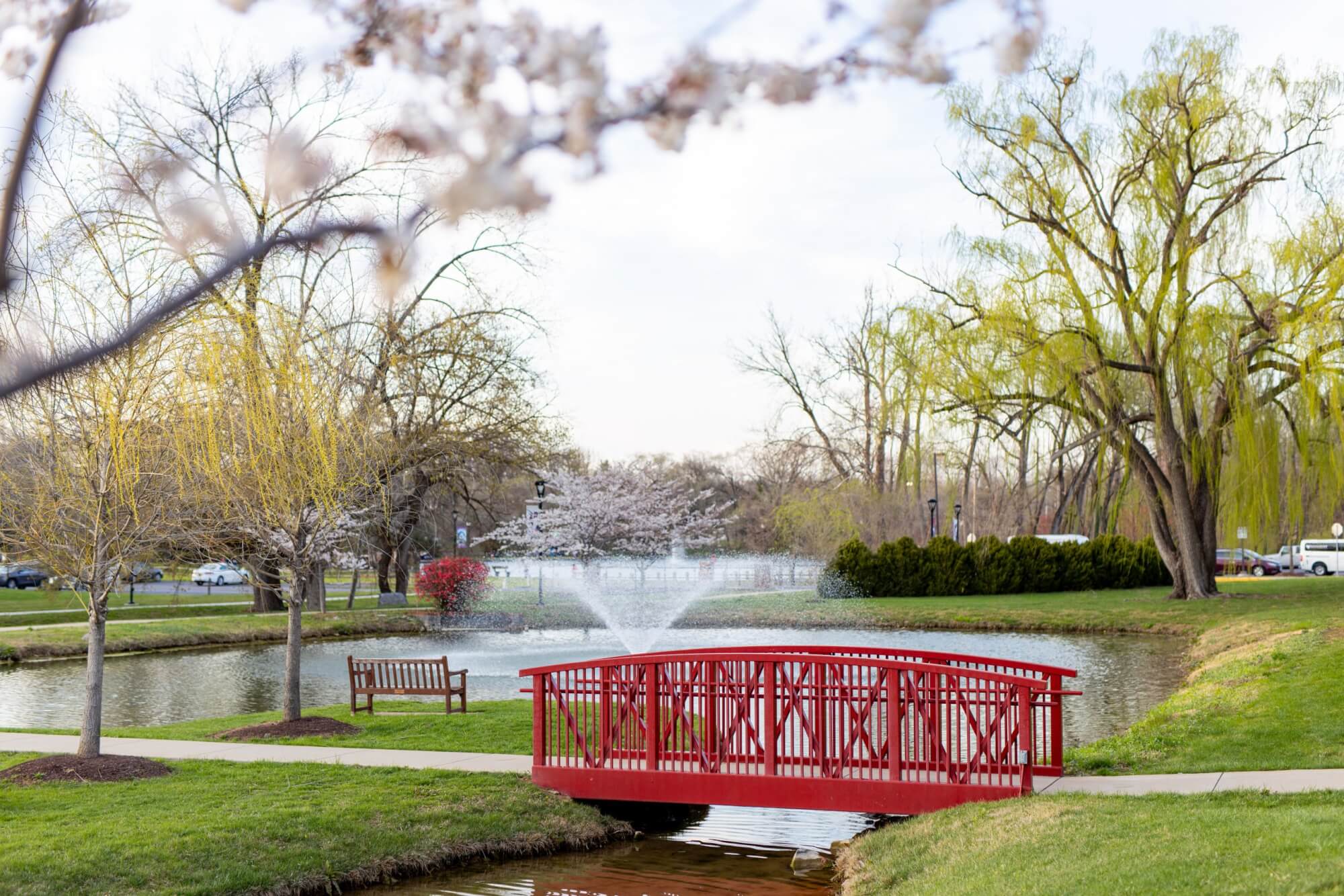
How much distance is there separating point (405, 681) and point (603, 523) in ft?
117

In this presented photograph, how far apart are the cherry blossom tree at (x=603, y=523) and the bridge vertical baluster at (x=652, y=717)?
1477 inches

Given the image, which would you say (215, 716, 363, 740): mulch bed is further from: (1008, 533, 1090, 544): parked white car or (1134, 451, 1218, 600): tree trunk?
(1008, 533, 1090, 544): parked white car

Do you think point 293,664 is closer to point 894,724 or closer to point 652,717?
point 652,717

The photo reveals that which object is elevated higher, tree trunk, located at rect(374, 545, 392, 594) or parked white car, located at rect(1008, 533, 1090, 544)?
parked white car, located at rect(1008, 533, 1090, 544)

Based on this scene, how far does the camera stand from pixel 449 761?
12891 millimetres

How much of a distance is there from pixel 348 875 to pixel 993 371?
78.9ft

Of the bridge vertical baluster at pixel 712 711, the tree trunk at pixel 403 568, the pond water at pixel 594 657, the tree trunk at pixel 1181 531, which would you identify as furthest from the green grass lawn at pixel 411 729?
the tree trunk at pixel 403 568

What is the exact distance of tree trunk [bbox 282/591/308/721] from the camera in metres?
15.6

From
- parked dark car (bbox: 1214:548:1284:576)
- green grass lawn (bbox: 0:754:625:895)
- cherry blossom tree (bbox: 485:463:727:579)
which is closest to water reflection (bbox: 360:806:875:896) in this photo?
green grass lawn (bbox: 0:754:625:895)

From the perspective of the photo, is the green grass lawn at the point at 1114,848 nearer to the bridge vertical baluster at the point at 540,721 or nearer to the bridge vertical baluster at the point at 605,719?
the bridge vertical baluster at the point at 605,719

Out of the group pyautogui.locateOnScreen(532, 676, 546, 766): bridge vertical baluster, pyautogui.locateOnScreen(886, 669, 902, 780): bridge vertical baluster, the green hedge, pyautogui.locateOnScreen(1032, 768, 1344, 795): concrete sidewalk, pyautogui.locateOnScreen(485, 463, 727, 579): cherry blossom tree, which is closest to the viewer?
pyautogui.locateOnScreen(1032, 768, 1344, 795): concrete sidewalk

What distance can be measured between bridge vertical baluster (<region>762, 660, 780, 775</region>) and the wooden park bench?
718 centimetres

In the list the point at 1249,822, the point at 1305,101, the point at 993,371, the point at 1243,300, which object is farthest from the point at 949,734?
the point at 1305,101

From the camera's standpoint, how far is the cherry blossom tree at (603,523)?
52.5 m
